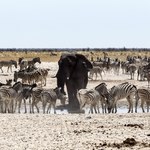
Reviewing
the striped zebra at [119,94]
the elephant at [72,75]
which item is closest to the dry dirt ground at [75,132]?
the striped zebra at [119,94]

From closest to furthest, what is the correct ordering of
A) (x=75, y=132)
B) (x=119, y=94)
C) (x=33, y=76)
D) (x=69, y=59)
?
(x=75, y=132) → (x=119, y=94) → (x=69, y=59) → (x=33, y=76)

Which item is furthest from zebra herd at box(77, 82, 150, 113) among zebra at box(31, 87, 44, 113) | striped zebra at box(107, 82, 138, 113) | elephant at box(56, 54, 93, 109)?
elephant at box(56, 54, 93, 109)

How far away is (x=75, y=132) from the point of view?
1300cm

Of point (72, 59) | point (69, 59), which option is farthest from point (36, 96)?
point (72, 59)

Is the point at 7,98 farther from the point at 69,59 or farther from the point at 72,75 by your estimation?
the point at 69,59

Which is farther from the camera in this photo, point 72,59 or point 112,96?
point 72,59

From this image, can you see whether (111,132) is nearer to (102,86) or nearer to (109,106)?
(109,106)

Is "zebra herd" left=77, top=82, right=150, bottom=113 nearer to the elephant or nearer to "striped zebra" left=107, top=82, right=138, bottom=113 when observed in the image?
A: "striped zebra" left=107, top=82, right=138, bottom=113

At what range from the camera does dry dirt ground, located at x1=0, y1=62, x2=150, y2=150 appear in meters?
11.2

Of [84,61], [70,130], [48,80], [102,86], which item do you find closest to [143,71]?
[48,80]

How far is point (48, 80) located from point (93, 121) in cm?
2166

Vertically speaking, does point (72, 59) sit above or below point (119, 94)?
above

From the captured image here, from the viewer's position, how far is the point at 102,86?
22312 millimetres

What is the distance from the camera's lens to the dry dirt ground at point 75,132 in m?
11.2
